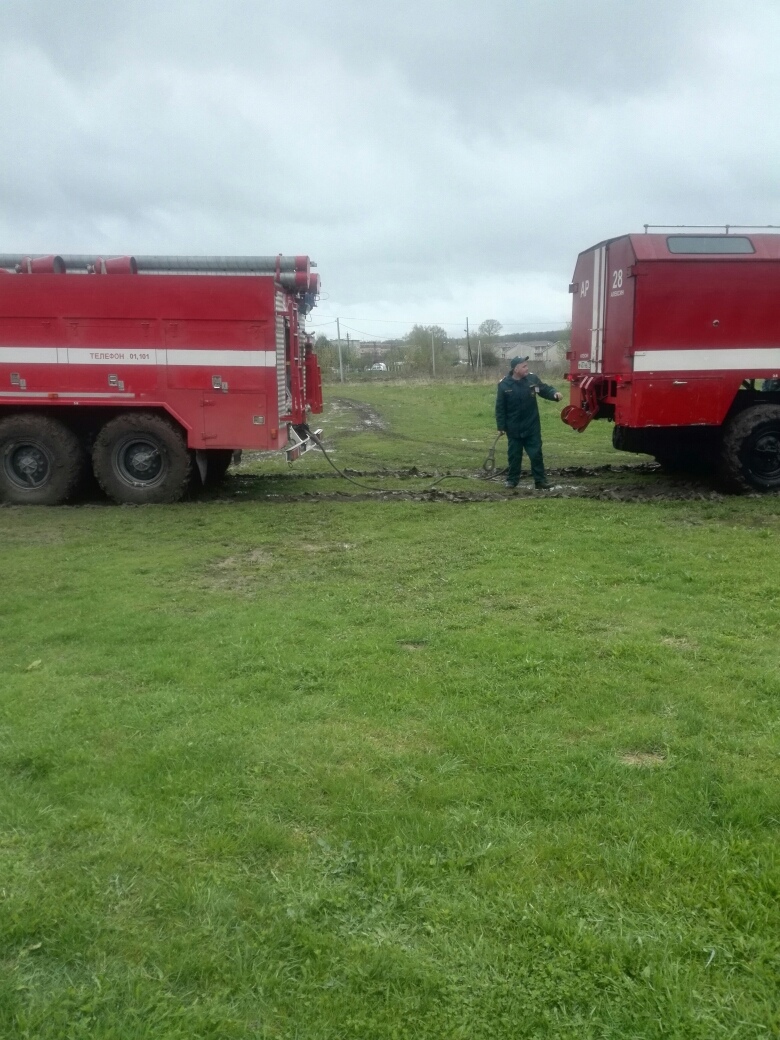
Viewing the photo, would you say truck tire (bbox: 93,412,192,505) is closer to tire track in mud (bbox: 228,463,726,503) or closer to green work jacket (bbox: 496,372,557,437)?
tire track in mud (bbox: 228,463,726,503)

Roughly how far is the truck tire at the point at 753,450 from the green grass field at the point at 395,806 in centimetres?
441

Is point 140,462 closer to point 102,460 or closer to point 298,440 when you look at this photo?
point 102,460

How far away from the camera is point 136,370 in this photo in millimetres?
11383

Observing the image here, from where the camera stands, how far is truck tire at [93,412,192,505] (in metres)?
11.7

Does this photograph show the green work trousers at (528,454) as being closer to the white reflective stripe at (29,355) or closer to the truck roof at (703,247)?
Answer: the truck roof at (703,247)

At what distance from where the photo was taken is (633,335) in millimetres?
11250

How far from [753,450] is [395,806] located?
30.7 feet

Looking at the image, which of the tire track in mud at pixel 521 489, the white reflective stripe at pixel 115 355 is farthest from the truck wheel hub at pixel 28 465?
the tire track in mud at pixel 521 489

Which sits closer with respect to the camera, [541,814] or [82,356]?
[541,814]

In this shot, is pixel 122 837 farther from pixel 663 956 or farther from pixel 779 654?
pixel 779 654

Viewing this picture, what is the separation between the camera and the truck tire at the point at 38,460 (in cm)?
1184

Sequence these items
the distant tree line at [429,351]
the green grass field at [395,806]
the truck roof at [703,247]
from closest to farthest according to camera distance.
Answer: the green grass field at [395,806], the truck roof at [703,247], the distant tree line at [429,351]

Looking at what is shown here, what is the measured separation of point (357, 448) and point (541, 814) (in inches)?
583

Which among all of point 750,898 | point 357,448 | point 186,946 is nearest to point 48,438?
point 357,448
